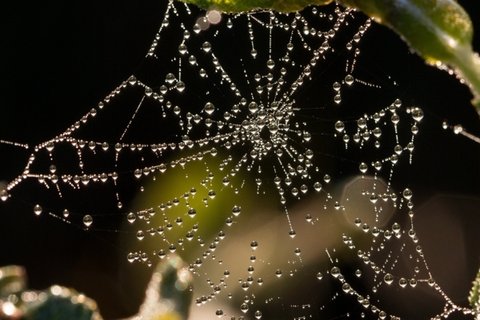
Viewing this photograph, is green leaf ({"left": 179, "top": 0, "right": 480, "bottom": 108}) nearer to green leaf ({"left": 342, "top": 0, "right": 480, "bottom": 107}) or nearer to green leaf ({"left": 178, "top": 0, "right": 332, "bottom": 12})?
green leaf ({"left": 342, "top": 0, "right": 480, "bottom": 107})

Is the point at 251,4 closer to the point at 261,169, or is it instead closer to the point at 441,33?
the point at 441,33

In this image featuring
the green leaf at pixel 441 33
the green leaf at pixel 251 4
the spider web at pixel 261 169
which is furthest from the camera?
the spider web at pixel 261 169

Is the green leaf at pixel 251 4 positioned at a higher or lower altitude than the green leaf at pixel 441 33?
higher

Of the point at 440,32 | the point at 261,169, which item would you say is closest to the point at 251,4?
the point at 440,32

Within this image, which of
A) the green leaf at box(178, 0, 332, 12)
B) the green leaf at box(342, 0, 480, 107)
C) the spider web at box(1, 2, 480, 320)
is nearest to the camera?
the green leaf at box(342, 0, 480, 107)

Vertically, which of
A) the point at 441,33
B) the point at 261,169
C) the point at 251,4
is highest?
the point at 261,169

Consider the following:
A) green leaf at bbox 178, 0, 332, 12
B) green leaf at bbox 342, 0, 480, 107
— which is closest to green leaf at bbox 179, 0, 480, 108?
green leaf at bbox 342, 0, 480, 107

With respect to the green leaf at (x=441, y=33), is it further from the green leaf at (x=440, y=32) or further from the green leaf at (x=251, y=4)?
the green leaf at (x=251, y=4)

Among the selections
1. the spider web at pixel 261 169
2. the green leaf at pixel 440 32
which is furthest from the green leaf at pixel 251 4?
the spider web at pixel 261 169

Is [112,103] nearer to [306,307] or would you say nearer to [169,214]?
[169,214]

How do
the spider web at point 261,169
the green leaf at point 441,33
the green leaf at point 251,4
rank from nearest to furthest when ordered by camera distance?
the green leaf at point 441,33 → the green leaf at point 251,4 → the spider web at point 261,169
